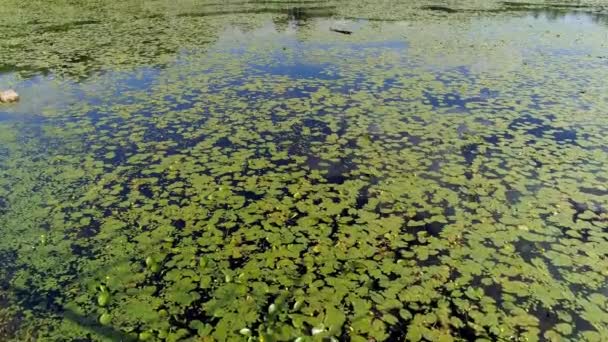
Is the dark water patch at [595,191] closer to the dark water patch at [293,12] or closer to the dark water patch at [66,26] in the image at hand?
the dark water patch at [293,12]

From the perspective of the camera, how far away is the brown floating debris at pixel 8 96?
1247cm

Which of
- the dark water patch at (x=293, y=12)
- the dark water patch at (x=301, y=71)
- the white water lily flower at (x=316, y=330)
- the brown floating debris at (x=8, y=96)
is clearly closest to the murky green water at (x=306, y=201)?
the white water lily flower at (x=316, y=330)

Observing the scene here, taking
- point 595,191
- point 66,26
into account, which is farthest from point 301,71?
point 66,26

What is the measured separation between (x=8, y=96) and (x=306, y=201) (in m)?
11.1

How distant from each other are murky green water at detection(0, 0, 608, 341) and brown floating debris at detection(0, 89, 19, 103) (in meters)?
0.53

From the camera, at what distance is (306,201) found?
7066 mm

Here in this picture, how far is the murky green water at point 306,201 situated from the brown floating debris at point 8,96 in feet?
1.73

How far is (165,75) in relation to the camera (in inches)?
593

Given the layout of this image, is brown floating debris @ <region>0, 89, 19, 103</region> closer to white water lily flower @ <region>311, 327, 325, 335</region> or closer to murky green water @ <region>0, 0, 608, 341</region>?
murky green water @ <region>0, 0, 608, 341</region>

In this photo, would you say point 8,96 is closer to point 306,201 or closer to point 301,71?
point 301,71

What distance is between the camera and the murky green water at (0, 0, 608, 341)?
4785 millimetres

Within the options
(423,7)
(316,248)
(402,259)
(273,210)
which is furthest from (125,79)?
(423,7)

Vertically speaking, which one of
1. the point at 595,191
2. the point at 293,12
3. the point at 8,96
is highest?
the point at 293,12

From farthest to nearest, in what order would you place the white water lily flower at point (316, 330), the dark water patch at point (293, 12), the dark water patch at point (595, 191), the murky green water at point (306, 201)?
the dark water patch at point (293, 12) → the dark water patch at point (595, 191) → the murky green water at point (306, 201) → the white water lily flower at point (316, 330)
